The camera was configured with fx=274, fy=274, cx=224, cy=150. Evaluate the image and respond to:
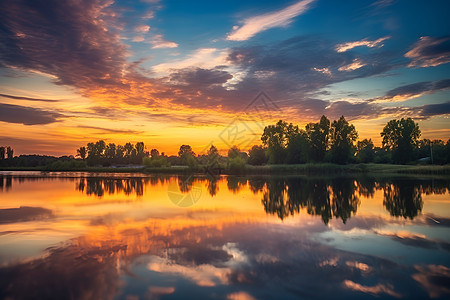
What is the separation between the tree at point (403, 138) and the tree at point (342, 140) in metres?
10.6

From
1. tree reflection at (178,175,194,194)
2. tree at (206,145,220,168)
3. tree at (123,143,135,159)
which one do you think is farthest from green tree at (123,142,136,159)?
tree reflection at (178,175,194,194)

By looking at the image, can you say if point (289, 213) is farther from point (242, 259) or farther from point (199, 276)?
point (199, 276)

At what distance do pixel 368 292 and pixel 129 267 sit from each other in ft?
19.1

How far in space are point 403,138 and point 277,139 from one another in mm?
36228

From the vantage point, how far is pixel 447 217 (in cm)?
1389

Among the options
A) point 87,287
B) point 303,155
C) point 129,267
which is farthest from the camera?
point 303,155

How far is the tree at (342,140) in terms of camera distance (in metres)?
78.8

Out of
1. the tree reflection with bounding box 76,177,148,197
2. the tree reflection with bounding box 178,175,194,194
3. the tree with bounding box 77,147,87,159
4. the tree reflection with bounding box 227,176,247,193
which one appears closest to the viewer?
the tree reflection with bounding box 76,177,148,197

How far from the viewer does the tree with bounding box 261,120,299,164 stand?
89188 millimetres

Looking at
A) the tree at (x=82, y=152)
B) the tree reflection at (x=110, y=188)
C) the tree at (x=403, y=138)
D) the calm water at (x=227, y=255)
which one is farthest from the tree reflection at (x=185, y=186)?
the tree at (x=82, y=152)

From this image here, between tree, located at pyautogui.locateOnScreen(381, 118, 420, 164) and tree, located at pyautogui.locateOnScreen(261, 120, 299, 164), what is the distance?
28.6 metres

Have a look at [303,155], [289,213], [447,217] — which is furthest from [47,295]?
[303,155]

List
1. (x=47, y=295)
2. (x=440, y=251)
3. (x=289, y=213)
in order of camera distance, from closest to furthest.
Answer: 1. (x=47, y=295)
2. (x=440, y=251)
3. (x=289, y=213)

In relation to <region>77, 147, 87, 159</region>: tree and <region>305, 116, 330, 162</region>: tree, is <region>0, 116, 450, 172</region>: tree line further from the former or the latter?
<region>77, 147, 87, 159</region>: tree
